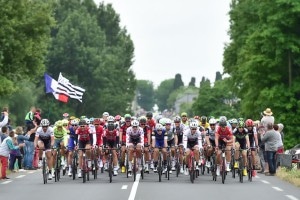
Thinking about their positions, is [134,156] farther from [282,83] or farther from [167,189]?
[282,83]

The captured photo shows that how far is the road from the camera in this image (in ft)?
63.0

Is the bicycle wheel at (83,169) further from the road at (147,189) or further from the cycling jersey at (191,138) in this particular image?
the cycling jersey at (191,138)

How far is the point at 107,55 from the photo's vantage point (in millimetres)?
87000

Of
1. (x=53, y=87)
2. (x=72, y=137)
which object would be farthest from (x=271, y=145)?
(x=53, y=87)

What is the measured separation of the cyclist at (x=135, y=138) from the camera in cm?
2423

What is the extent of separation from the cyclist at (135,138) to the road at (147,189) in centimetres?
85

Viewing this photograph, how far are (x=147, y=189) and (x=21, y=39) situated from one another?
30.1 m

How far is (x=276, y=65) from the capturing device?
53.1 meters

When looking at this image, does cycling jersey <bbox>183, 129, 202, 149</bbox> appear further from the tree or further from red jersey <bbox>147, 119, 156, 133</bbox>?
the tree

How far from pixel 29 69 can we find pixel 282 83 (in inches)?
639

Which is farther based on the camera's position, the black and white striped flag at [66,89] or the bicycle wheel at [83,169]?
the black and white striped flag at [66,89]

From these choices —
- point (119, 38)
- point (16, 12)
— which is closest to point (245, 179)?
point (16, 12)

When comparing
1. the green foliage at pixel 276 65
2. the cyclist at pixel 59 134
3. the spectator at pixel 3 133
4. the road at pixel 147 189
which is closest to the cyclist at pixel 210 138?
the road at pixel 147 189

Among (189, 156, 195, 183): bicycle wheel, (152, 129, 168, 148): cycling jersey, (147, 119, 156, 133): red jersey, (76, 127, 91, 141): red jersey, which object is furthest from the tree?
(189, 156, 195, 183): bicycle wheel
